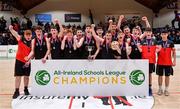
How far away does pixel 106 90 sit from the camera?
7.10 metres

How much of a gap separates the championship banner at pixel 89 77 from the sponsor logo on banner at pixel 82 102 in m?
0.16

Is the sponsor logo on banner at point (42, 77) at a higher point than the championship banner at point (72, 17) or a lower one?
lower

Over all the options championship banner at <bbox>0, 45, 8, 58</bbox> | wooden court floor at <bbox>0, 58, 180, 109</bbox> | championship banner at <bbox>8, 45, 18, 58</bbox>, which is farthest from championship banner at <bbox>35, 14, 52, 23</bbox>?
wooden court floor at <bbox>0, 58, 180, 109</bbox>

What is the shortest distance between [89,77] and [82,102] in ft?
2.21

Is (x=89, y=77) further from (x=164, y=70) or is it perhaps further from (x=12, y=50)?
(x=12, y=50)

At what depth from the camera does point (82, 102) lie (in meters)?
6.61

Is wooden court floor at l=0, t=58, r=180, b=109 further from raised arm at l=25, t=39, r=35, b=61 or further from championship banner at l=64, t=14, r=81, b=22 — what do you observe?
championship banner at l=64, t=14, r=81, b=22

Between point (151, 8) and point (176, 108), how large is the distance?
18.0 metres

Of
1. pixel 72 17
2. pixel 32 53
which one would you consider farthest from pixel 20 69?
pixel 72 17

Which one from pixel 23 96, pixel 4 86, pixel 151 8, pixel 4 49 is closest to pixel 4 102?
pixel 23 96

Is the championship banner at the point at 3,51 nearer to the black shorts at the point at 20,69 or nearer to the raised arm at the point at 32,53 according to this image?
the black shorts at the point at 20,69

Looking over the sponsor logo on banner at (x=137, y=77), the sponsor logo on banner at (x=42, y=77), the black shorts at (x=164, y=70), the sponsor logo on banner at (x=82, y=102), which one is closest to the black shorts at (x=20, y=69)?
the sponsor logo on banner at (x=42, y=77)

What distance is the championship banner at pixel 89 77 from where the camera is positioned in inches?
277

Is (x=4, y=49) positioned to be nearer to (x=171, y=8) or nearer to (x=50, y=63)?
(x=50, y=63)
